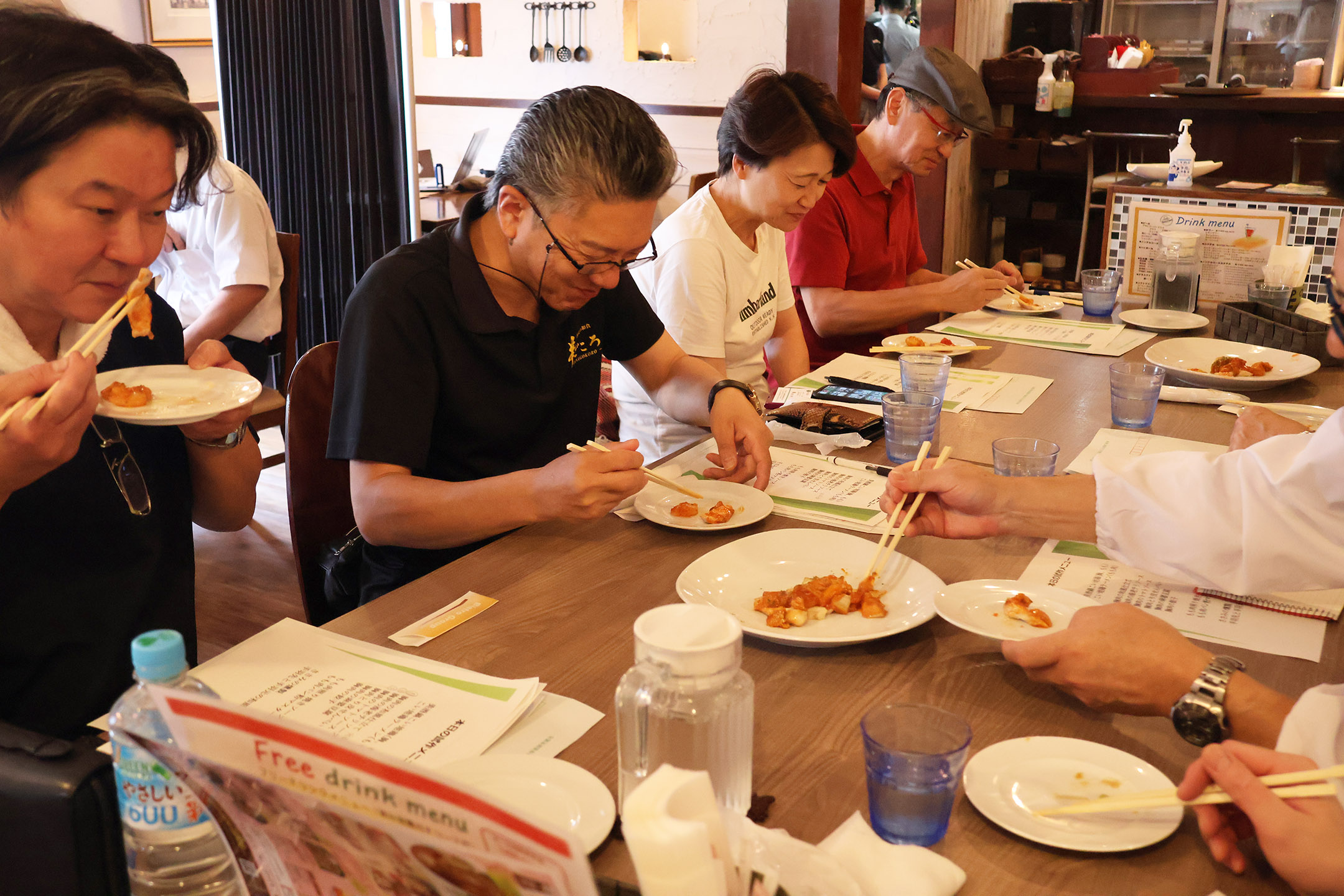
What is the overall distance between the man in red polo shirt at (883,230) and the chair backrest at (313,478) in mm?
1642

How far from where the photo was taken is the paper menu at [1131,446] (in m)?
1.92

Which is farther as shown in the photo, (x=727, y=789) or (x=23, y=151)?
(x=23, y=151)

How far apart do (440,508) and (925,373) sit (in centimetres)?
105

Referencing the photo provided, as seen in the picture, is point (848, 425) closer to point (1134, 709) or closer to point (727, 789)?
point (1134, 709)

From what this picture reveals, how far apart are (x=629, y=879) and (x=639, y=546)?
727mm

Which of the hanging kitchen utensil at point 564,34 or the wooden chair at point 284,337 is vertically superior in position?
the hanging kitchen utensil at point 564,34

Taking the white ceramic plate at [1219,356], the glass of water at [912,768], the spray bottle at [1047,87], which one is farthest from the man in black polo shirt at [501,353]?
the spray bottle at [1047,87]

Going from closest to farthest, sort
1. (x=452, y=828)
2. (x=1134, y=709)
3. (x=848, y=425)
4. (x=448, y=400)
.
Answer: (x=452, y=828) → (x=1134, y=709) → (x=448, y=400) → (x=848, y=425)

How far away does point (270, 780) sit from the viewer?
1.95 ft

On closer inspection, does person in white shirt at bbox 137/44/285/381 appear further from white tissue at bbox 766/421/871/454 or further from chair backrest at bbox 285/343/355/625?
white tissue at bbox 766/421/871/454

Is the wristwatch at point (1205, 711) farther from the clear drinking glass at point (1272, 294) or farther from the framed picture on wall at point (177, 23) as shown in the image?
the framed picture on wall at point (177, 23)

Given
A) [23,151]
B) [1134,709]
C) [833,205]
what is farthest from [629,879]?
[833,205]

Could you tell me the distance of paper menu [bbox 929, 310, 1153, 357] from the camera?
2805mm

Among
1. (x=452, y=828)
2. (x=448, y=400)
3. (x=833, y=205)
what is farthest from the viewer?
(x=833, y=205)
